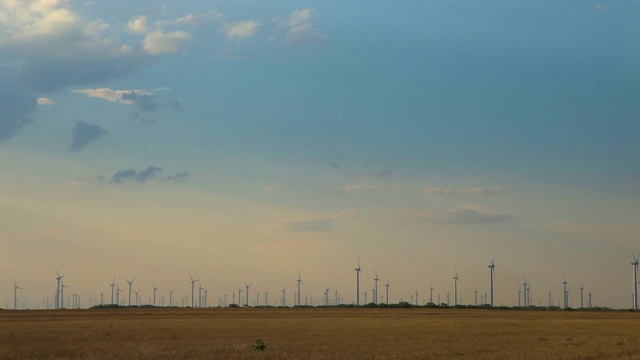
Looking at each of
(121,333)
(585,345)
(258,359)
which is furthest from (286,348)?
(121,333)

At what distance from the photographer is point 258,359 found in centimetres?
4803

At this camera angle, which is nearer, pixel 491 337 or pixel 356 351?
pixel 356 351

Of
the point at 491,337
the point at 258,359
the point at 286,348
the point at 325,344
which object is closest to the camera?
the point at 258,359

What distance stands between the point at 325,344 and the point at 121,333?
2812 cm

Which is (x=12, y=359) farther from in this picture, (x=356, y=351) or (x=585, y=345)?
(x=585, y=345)

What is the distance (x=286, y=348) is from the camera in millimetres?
59781

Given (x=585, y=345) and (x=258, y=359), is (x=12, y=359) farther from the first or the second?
(x=585, y=345)

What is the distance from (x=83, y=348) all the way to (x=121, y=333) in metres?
24.0

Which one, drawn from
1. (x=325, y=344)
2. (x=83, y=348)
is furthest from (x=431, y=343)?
(x=83, y=348)

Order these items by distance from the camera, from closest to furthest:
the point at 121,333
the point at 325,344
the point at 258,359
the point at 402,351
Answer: the point at 258,359 → the point at 402,351 → the point at 325,344 → the point at 121,333

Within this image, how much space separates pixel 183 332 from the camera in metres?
85.4

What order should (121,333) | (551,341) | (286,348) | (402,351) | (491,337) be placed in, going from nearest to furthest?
1. (402,351)
2. (286,348)
3. (551,341)
4. (491,337)
5. (121,333)

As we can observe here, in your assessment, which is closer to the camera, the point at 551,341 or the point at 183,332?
the point at 551,341

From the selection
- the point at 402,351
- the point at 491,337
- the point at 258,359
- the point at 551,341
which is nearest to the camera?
the point at 258,359
